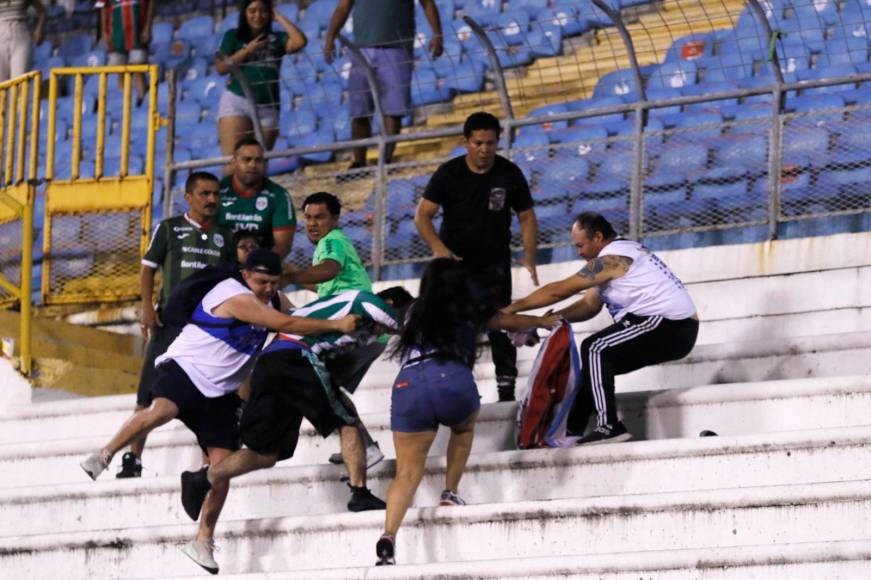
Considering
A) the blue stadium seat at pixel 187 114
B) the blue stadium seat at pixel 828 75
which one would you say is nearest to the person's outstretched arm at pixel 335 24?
the blue stadium seat at pixel 187 114

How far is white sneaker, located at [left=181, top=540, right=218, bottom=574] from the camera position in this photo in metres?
9.41

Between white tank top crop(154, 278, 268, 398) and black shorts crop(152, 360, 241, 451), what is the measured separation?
0.13 ft

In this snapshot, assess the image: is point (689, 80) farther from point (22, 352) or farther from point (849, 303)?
point (22, 352)

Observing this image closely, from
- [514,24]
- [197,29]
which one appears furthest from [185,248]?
[197,29]

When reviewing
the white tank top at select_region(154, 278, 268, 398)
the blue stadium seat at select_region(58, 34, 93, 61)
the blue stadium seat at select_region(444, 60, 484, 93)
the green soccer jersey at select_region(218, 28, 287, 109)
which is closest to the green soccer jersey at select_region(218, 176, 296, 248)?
the white tank top at select_region(154, 278, 268, 398)

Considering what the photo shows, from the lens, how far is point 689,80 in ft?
44.9

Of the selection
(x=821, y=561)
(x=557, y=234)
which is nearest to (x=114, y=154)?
(x=557, y=234)

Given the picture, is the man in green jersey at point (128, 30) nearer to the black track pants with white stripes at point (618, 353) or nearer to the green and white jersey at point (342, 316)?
the green and white jersey at point (342, 316)

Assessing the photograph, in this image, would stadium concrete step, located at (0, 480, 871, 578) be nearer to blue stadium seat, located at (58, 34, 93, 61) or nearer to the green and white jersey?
the green and white jersey

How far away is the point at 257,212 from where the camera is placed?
1155 cm

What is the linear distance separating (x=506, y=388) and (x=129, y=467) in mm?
1976

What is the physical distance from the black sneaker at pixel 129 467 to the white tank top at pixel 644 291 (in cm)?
259

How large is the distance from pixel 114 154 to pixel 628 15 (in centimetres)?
462

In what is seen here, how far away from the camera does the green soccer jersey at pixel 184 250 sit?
11312 millimetres
